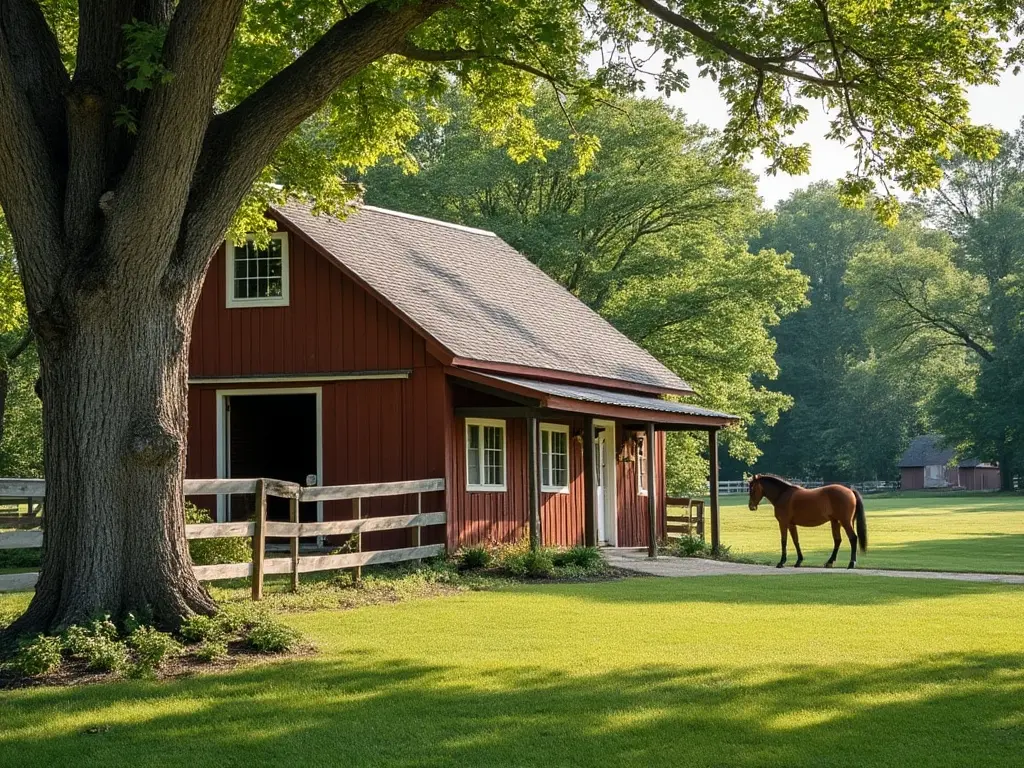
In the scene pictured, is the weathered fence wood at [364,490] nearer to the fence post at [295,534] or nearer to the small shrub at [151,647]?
the fence post at [295,534]

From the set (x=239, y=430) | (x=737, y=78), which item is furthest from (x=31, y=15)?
(x=239, y=430)

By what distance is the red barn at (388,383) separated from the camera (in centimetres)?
1952

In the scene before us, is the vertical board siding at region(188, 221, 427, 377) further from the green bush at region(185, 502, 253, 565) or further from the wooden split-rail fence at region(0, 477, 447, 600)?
the green bush at region(185, 502, 253, 565)

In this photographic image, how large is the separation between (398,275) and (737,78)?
801 cm

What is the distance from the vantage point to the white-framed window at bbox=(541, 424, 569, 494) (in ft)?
74.4

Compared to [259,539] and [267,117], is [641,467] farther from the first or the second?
[267,117]

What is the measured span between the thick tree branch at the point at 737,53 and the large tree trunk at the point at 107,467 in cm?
534

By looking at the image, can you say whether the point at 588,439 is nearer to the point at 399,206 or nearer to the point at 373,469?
the point at 373,469

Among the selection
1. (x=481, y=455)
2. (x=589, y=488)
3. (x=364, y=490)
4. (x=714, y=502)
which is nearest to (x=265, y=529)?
(x=364, y=490)

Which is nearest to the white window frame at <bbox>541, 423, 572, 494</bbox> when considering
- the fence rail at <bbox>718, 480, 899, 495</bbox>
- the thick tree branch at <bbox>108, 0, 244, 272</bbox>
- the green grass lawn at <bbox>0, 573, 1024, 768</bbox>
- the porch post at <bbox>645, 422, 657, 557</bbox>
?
the porch post at <bbox>645, 422, 657, 557</bbox>

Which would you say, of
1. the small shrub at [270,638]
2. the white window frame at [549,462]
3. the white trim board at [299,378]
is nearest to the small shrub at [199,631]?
Answer: the small shrub at [270,638]

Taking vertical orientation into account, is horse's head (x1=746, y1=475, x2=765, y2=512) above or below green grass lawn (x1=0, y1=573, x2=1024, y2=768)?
above

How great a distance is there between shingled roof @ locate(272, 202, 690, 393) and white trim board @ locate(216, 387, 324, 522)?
2157 millimetres

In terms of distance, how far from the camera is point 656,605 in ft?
46.2
